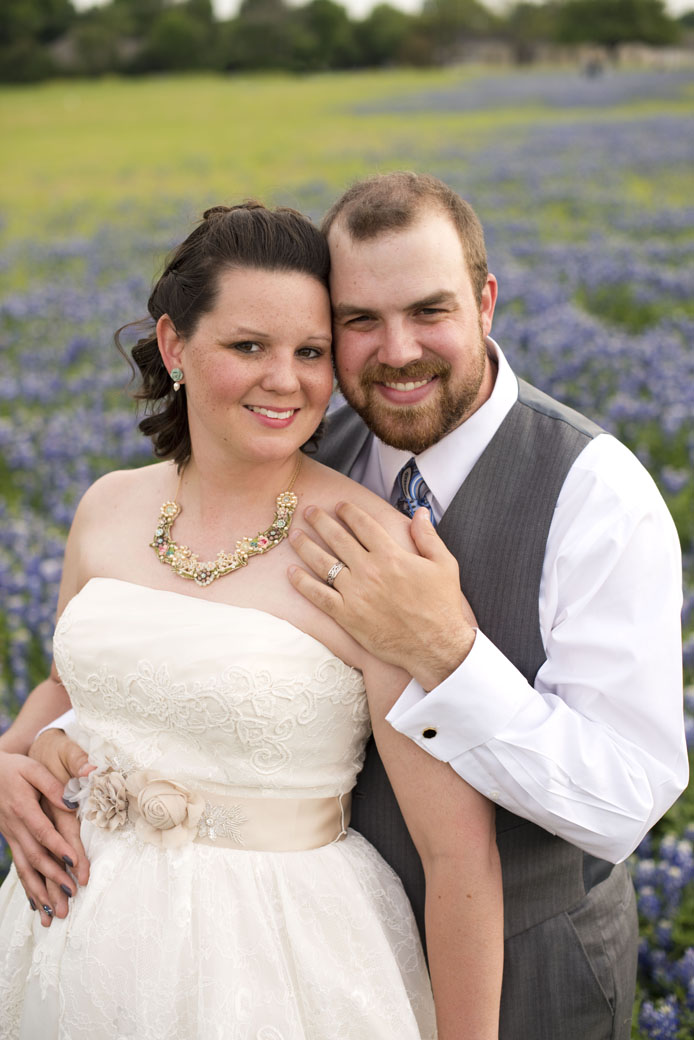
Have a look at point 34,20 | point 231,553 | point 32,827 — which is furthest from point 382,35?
point 32,827

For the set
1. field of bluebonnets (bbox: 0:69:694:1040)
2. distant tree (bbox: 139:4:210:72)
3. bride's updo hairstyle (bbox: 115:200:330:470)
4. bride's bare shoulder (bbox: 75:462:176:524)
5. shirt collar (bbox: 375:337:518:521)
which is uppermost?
distant tree (bbox: 139:4:210:72)

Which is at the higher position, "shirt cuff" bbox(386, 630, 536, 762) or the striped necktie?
the striped necktie

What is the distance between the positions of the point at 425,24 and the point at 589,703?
12.7 m

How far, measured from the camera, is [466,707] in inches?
74.9

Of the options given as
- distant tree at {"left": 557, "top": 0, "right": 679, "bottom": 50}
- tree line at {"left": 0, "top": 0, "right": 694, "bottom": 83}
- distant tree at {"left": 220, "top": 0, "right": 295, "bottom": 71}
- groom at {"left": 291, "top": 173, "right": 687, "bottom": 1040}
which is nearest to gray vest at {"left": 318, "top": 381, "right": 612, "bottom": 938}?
groom at {"left": 291, "top": 173, "right": 687, "bottom": 1040}

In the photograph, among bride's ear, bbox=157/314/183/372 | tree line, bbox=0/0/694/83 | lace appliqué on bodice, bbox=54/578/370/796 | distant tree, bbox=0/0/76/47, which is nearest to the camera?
lace appliqué on bodice, bbox=54/578/370/796

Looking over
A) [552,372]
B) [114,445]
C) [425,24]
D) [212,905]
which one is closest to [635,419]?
[552,372]

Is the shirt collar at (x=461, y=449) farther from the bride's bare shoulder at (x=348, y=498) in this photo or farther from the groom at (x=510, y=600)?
the bride's bare shoulder at (x=348, y=498)

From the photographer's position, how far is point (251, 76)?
13.2 meters

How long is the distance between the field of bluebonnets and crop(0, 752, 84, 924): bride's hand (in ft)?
3.92

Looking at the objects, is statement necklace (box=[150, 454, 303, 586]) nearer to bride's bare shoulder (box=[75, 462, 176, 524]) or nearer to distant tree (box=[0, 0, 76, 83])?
bride's bare shoulder (box=[75, 462, 176, 524])

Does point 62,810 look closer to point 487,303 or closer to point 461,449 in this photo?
point 461,449

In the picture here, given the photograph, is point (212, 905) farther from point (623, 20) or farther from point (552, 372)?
point (623, 20)

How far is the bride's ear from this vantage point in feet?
7.32
